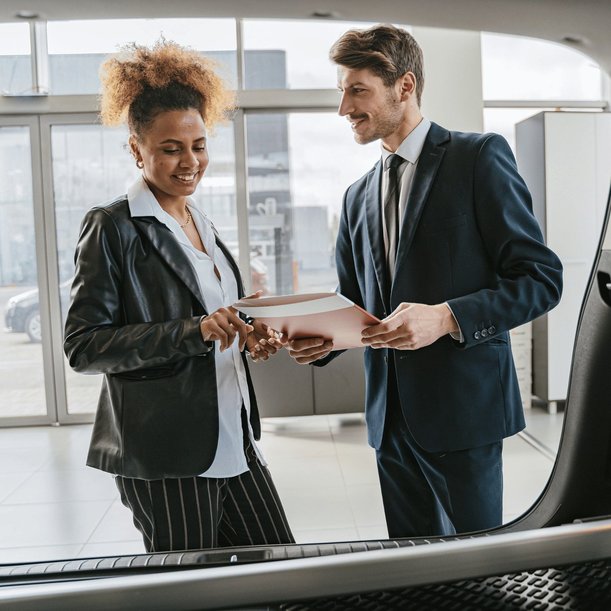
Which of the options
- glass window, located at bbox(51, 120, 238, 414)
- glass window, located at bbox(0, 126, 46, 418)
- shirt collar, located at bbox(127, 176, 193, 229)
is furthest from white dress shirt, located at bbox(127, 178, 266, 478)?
glass window, located at bbox(0, 126, 46, 418)

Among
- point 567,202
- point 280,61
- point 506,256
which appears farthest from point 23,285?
point 506,256

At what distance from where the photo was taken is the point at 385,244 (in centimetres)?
137

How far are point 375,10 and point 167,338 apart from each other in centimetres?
76

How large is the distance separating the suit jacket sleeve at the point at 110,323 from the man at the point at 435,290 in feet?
0.76

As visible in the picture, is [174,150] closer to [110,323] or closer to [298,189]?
[110,323]

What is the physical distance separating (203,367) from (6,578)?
588 mm

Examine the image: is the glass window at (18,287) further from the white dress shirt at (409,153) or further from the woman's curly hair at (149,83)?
the white dress shirt at (409,153)

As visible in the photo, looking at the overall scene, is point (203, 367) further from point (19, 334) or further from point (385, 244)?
point (19, 334)

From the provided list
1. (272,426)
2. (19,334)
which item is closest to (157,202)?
(272,426)

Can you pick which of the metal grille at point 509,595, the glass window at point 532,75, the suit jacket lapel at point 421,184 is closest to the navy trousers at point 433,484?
the suit jacket lapel at point 421,184

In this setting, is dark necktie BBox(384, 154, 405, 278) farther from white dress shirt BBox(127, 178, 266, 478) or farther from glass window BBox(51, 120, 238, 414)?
glass window BBox(51, 120, 238, 414)

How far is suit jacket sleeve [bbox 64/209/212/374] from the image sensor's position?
3.78 ft

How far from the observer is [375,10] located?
508 millimetres

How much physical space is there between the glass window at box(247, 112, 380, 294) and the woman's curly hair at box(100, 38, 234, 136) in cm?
432
